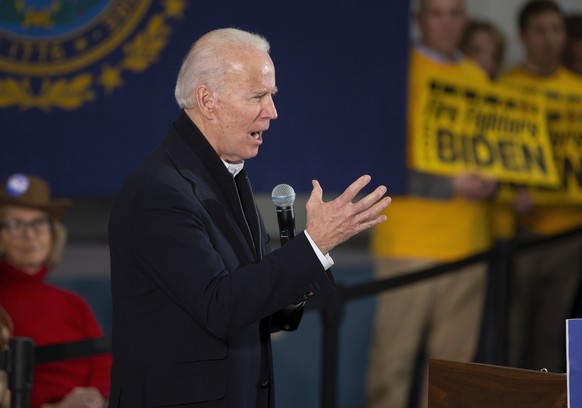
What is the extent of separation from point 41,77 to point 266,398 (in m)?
2.50

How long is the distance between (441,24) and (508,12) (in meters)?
1.55

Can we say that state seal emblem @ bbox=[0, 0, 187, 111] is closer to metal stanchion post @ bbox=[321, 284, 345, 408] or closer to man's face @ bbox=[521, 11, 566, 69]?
metal stanchion post @ bbox=[321, 284, 345, 408]

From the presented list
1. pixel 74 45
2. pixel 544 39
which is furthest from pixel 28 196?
pixel 544 39

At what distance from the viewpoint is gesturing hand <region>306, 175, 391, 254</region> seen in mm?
2209

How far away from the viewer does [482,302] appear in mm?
5621

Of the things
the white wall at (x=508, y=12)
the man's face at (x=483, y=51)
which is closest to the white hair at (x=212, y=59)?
the man's face at (x=483, y=51)

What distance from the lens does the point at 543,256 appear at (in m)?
5.99

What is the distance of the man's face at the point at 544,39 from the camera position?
6031mm

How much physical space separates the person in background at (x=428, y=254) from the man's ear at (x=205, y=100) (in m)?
2.93

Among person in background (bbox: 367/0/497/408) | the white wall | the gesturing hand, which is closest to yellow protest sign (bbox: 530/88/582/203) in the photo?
person in background (bbox: 367/0/497/408)

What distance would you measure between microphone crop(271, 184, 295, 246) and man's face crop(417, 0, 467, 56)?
3269 mm

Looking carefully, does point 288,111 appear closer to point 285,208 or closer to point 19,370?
point 19,370

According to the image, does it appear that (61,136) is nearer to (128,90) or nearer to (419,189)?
(128,90)

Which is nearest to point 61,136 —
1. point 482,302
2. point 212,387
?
point 482,302
